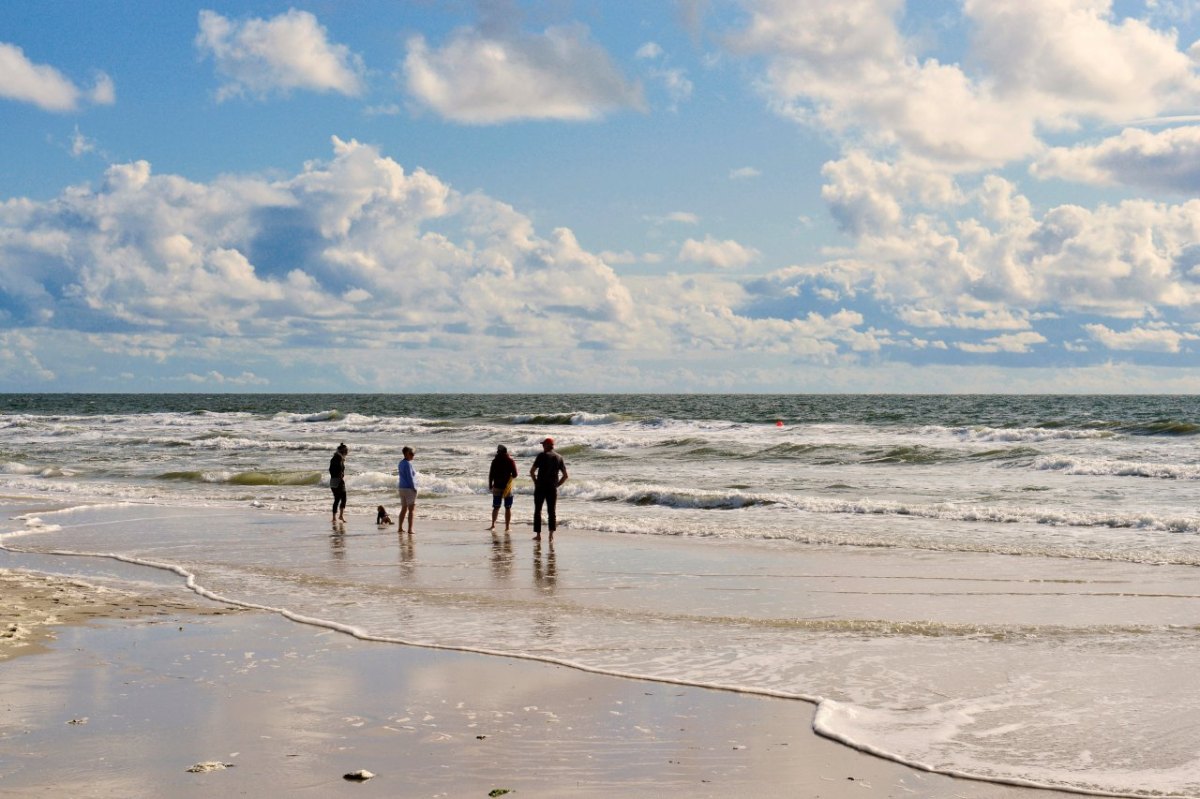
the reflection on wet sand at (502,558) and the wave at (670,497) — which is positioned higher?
the wave at (670,497)

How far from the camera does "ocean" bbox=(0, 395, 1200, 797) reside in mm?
8102

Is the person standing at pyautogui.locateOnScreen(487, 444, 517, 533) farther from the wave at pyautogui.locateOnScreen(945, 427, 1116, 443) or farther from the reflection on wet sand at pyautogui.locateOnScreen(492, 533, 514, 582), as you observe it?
the wave at pyautogui.locateOnScreen(945, 427, 1116, 443)

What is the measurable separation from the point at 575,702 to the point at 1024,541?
12.7m

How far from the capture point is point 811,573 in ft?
50.0

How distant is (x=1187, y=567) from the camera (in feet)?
50.4

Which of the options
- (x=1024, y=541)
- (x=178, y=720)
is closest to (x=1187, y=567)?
(x=1024, y=541)

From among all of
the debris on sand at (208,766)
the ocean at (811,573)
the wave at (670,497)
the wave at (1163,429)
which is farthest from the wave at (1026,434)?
the debris on sand at (208,766)

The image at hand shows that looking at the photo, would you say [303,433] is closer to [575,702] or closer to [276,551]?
[276,551]

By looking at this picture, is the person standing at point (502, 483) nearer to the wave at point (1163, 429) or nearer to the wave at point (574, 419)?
the wave at point (1163, 429)

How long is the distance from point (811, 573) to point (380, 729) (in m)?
9.10

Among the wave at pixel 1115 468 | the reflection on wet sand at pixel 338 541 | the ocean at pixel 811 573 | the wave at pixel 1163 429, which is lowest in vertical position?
the reflection on wet sand at pixel 338 541

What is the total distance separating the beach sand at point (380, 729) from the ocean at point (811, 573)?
1.91ft

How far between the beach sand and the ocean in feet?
1.91

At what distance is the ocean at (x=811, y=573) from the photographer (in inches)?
319
